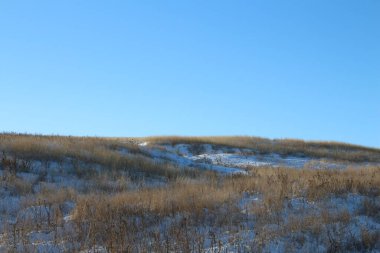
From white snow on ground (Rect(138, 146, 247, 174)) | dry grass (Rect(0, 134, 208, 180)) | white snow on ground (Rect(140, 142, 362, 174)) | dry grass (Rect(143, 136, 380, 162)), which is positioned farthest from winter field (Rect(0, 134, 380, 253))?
dry grass (Rect(143, 136, 380, 162))

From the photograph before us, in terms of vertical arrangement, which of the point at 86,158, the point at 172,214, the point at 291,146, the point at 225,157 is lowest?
the point at 172,214

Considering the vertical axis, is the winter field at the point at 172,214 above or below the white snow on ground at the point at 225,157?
below

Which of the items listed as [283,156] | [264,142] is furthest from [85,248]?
[264,142]

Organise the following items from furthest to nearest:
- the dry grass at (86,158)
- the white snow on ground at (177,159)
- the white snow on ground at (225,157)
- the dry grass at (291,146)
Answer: the dry grass at (291,146), the white snow on ground at (225,157), the white snow on ground at (177,159), the dry grass at (86,158)

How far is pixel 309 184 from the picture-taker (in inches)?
385

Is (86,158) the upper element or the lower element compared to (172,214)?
upper

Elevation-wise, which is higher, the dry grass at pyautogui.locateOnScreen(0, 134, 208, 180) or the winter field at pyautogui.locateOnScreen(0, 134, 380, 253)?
the dry grass at pyautogui.locateOnScreen(0, 134, 208, 180)

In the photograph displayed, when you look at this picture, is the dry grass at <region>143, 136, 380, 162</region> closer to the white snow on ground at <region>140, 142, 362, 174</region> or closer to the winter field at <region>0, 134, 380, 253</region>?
the white snow on ground at <region>140, 142, 362, 174</region>

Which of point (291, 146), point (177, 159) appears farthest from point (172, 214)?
point (291, 146)

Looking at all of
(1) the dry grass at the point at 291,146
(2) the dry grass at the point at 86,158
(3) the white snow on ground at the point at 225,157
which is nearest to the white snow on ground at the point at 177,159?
(3) the white snow on ground at the point at 225,157

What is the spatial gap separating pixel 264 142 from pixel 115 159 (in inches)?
740

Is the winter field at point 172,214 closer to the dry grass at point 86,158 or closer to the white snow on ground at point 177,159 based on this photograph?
the dry grass at point 86,158

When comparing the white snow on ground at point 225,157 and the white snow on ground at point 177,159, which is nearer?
the white snow on ground at point 177,159

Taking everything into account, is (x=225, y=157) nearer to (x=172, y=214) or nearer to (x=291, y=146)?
(x=291, y=146)
